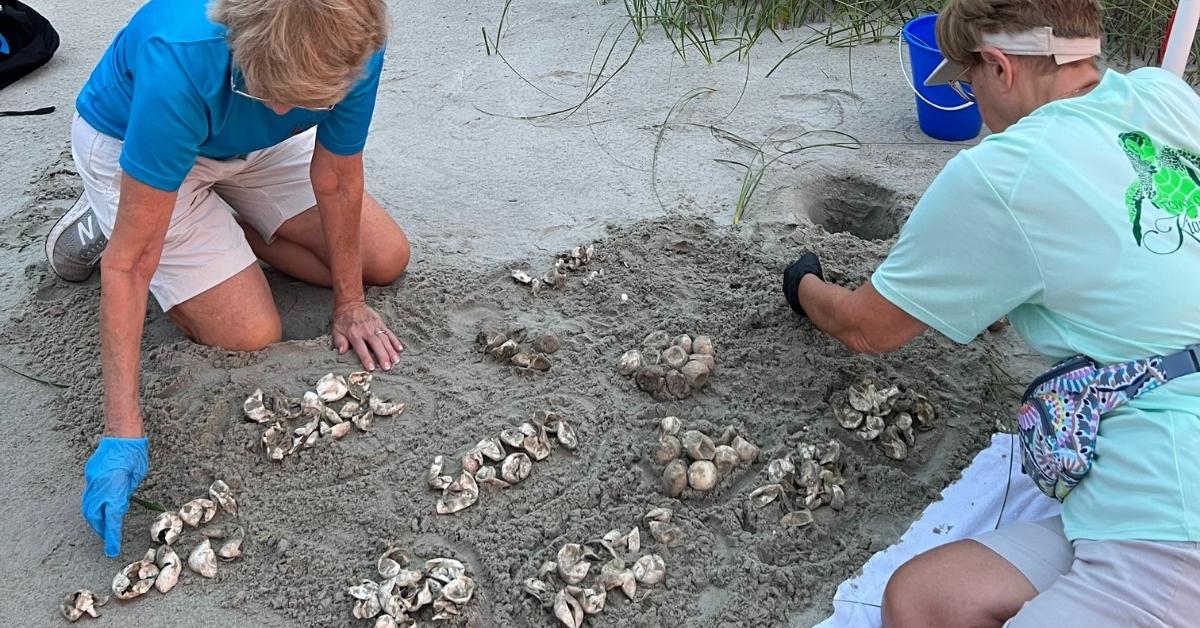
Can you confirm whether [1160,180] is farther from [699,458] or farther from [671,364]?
[671,364]

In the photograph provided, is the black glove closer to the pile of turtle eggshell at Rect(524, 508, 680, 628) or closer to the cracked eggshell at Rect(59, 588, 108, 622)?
the pile of turtle eggshell at Rect(524, 508, 680, 628)

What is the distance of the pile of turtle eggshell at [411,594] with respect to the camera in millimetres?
2023

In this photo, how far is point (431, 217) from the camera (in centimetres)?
336

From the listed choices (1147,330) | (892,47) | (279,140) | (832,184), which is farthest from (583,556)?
(892,47)

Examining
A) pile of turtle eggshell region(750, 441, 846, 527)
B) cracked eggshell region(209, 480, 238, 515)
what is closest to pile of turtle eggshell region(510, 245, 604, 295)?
pile of turtle eggshell region(750, 441, 846, 527)

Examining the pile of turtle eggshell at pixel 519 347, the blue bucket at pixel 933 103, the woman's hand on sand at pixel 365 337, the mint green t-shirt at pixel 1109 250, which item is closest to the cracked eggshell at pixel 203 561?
the woman's hand on sand at pixel 365 337

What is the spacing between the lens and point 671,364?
8.45ft

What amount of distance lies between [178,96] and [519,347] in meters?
1.07

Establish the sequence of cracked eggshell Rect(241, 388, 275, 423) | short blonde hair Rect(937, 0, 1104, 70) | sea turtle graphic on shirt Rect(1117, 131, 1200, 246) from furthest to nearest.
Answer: cracked eggshell Rect(241, 388, 275, 423), short blonde hair Rect(937, 0, 1104, 70), sea turtle graphic on shirt Rect(1117, 131, 1200, 246)

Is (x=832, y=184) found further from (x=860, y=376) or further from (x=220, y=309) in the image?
(x=220, y=309)

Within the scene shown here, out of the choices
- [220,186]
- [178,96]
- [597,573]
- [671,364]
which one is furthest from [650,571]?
[220,186]

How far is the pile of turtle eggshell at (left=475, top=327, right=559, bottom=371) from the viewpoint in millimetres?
2666

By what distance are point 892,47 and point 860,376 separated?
2260mm

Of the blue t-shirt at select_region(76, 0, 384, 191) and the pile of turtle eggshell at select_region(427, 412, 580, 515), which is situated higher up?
the blue t-shirt at select_region(76, 0, 384, 191)
